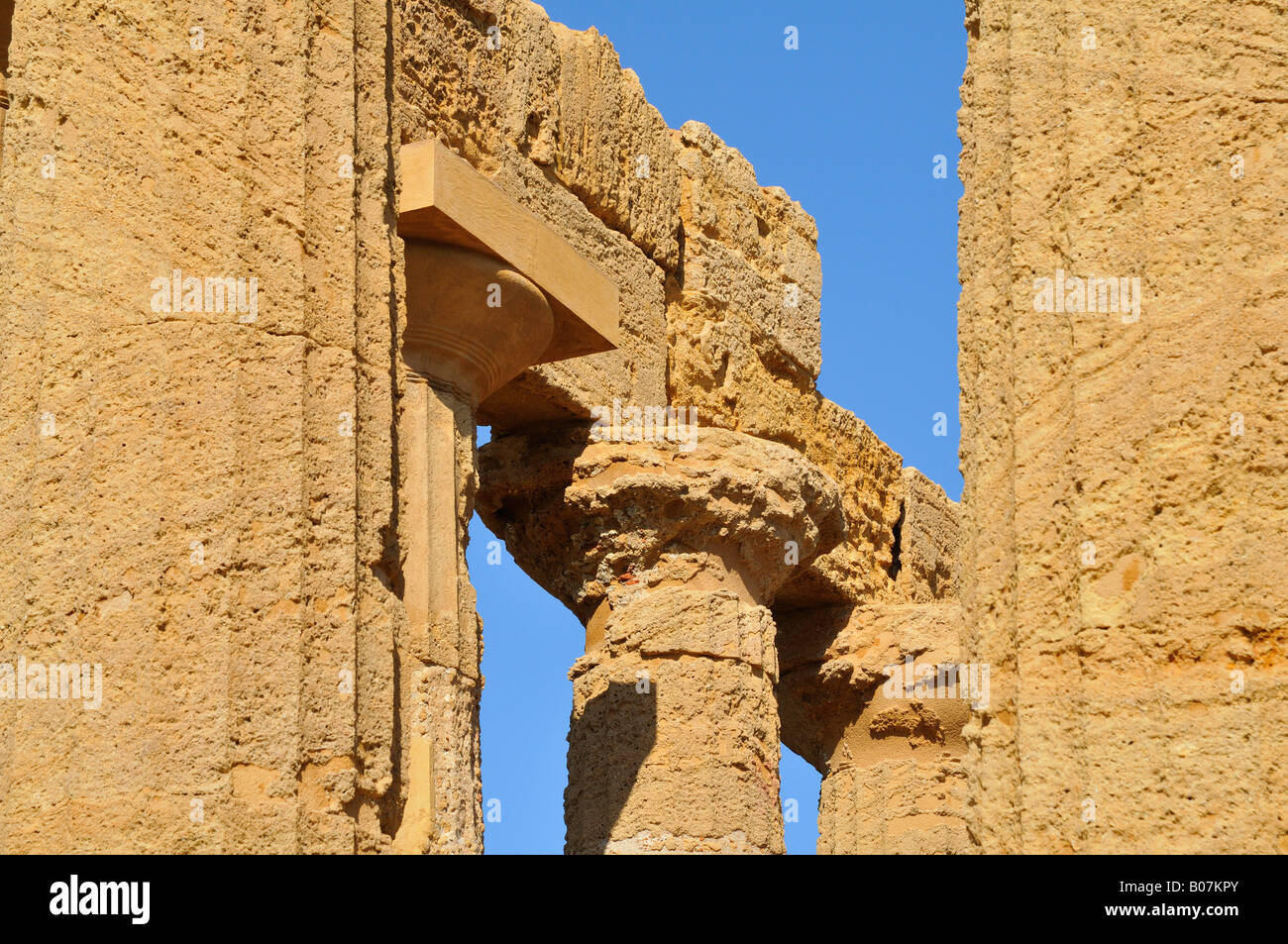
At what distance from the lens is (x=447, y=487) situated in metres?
8.55

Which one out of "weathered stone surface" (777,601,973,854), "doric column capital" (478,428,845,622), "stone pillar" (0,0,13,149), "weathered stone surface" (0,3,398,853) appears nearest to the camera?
"weathered stone surface" (0,3,398,853)

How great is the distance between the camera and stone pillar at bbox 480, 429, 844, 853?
988 cm

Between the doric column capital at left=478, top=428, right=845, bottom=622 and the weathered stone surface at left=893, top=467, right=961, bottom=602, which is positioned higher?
the weathered stone surface at left=893, top=467, right=961, bottom=602

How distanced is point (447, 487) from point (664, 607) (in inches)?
87.4

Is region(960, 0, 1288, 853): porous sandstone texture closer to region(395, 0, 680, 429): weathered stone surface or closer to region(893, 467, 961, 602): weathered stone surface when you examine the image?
region(395, 0, 680, 429): weathered stone surface

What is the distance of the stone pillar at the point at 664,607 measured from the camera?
988 cm

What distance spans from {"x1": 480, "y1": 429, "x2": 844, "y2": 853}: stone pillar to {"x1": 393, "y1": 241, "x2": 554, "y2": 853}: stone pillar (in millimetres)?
1499

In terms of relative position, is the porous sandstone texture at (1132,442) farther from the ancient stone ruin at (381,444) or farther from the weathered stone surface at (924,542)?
the weathered stone surface at (924,542)

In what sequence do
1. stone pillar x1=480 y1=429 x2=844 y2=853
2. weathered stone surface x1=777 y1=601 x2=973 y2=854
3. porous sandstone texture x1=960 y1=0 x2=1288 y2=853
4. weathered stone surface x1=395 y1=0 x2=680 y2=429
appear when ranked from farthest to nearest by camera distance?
1. weathered stone surface x1=777 y1=601 x2=973 y2=854
2. stone pillar x1=480 y1=429 x2=844 y2=853
3. weathered stone surface x1=395 y1=0 x2=680 y2=429
4. porous sandstone texture x1=960 y1=0 x2=1288 y2=853

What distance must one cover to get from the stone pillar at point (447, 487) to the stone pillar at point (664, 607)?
1499mm

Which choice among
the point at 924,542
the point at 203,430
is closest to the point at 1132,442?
the point at 203,430

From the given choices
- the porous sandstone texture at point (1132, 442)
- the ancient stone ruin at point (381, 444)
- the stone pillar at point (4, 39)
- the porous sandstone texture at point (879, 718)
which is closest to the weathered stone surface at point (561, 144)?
the ancient stone ruin at point (381, 444)

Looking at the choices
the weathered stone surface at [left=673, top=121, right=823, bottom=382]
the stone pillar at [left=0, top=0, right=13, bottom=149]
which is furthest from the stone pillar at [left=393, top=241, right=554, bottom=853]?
the weathered stone surface at [left=673, top=121, right=823, bottom=382]
